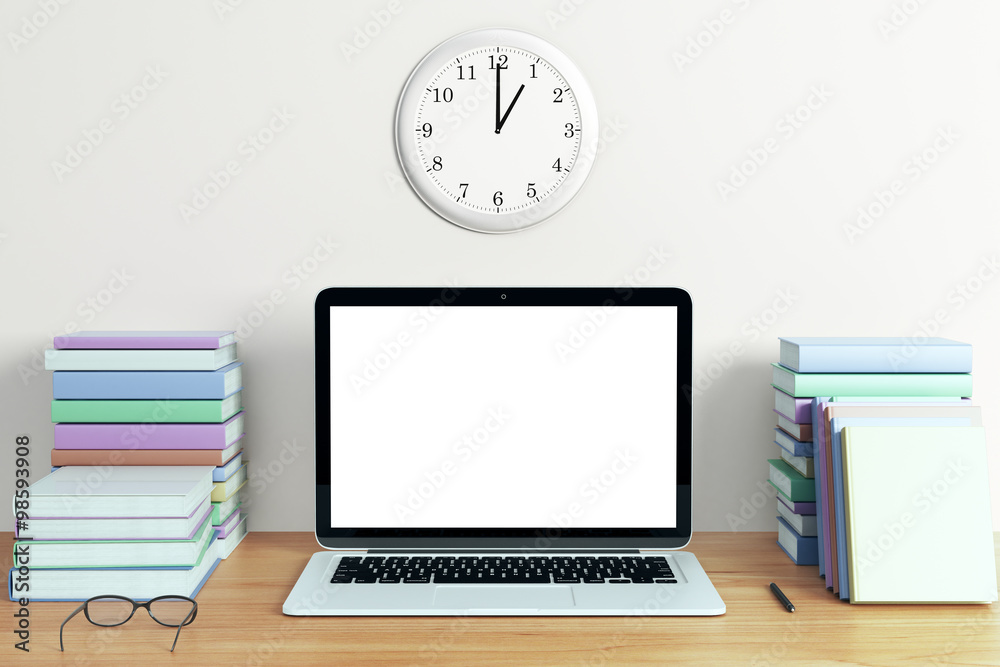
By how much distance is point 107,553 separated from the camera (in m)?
0.96

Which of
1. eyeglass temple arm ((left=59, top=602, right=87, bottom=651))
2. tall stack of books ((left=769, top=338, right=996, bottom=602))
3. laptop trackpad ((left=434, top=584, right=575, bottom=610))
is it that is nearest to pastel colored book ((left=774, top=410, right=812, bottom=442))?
tall stack of books ((left=769, top=338, right=996, bottom=602))

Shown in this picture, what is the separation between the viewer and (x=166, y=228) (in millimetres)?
1233

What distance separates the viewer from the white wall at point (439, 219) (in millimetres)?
1218

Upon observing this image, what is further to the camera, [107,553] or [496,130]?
[496,130]

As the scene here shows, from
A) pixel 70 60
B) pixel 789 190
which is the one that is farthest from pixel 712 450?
pixel 70 60

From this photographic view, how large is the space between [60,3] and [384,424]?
2.93 feet

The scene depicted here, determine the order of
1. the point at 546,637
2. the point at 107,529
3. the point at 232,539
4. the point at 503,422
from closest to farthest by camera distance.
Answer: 1. the point at 546,637
2. the point at 107,529
3. the point at 503,422
4. the point at 232,539

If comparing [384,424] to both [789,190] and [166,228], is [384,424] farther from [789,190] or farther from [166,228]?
[789,190]

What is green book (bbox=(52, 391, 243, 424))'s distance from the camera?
3.64 ft

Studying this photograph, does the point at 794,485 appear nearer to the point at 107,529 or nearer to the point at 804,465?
the point at 804,465

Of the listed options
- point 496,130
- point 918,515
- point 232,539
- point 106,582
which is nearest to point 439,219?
point 496,130

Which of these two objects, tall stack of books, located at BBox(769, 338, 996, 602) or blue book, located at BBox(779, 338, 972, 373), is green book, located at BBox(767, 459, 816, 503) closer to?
tall stack of books, located at BBox(769, 338, 996, 602)

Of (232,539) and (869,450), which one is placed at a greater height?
(869,450)

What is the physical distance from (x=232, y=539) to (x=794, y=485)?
0.88 meters
